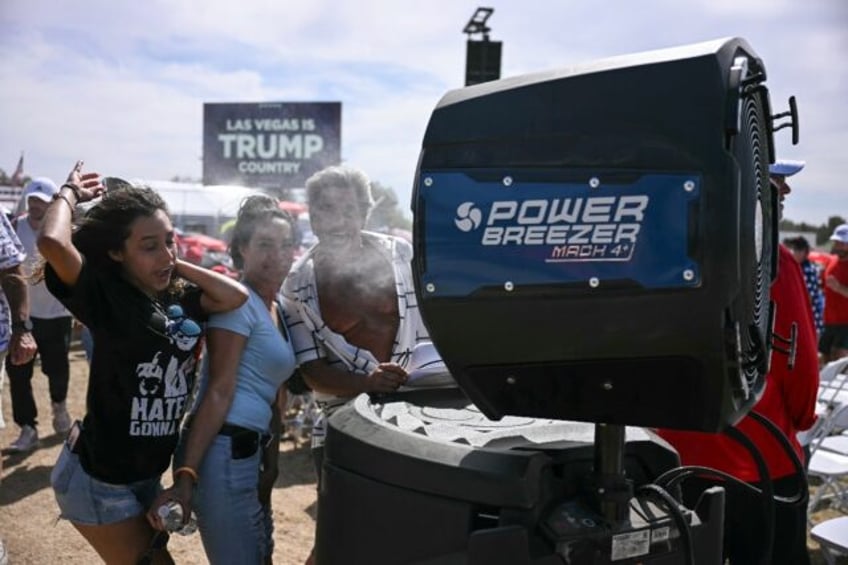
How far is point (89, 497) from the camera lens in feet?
6.35

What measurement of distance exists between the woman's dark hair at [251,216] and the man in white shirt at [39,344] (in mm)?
3256

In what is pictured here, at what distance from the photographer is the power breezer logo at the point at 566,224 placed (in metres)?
0.99

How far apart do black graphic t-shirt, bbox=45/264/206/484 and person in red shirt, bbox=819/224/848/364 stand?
22.1 ft

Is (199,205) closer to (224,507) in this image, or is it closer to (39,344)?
(39,344)

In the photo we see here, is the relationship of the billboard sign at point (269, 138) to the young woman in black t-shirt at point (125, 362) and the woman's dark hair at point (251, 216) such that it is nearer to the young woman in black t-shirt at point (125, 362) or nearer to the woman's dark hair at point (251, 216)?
the woman's dark hair at point (251, 216)

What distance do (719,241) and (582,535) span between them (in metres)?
0.46

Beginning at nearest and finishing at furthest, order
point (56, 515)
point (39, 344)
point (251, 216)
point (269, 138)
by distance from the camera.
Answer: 1. point (251, 216)
2. point (56, 515)
3. point (39, 344)
4. point (269, 138)

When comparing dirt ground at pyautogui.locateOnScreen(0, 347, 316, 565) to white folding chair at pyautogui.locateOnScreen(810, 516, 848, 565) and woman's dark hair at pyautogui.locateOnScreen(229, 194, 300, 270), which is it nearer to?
woman's dark hair at pyautogui.locateOnScreen(229, 194, 300, 270)

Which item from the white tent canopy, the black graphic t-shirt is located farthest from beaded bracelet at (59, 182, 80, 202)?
the white tent canopy

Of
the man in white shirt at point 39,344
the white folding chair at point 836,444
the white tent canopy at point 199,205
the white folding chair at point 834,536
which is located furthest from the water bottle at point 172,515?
the white tent canopy at point 199,205

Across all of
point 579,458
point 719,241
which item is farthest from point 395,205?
point 719,241

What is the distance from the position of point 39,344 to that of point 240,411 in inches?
160

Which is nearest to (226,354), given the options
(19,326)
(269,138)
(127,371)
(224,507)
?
(127,371)

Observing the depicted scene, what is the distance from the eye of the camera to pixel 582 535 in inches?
42.9
